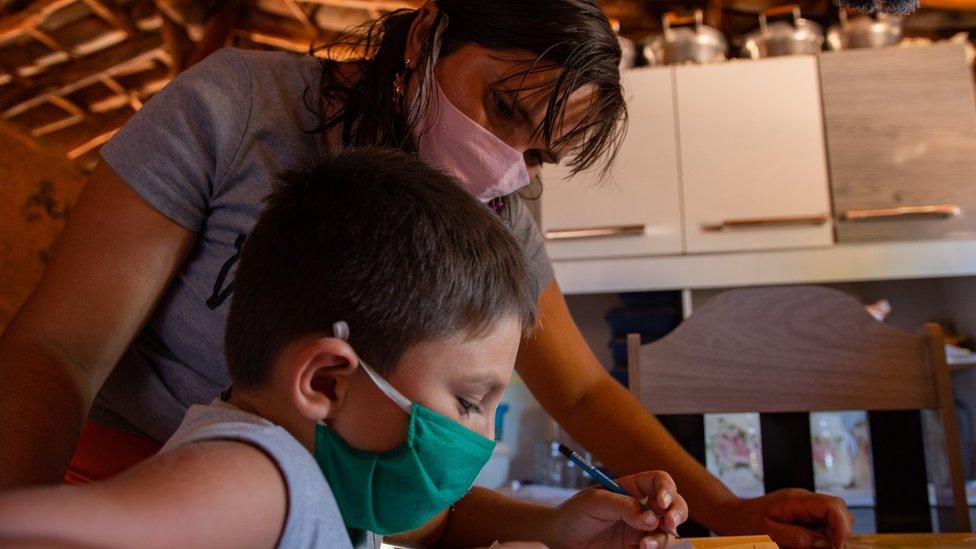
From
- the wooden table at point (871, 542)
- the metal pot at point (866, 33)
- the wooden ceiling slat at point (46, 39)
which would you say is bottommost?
the wooden table at point (871, 542)

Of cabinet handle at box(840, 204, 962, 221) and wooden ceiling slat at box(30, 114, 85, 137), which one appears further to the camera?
wooden ceiling slat at box(30, 114, 85, 137)

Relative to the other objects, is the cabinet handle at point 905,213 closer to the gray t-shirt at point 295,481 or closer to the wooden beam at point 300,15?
the gray t-shirt at point 295,481

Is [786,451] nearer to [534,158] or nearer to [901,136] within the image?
[534,158]

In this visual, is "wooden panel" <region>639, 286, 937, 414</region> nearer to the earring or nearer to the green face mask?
the earring

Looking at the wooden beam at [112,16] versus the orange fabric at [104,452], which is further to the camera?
the wooden beam at [112,16]

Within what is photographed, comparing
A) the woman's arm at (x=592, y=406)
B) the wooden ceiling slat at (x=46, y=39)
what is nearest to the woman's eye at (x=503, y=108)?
the woman's arm at (x=592, y=406)

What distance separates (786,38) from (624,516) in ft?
7.97

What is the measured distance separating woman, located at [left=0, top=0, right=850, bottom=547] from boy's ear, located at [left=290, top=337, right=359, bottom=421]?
27 cm

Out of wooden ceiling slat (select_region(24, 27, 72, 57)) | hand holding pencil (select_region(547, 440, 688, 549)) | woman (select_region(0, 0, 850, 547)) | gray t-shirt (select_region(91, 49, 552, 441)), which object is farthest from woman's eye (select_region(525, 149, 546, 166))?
wooden ceiling slat (select_region(24, 27, 72, 57))

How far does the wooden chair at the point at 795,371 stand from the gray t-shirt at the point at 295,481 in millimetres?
1023

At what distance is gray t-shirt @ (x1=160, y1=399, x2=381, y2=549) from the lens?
20.0 inches

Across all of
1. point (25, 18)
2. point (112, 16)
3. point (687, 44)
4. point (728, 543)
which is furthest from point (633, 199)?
point (112, 16)

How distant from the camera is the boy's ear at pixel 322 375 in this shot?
60 cm

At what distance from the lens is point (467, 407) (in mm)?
661
